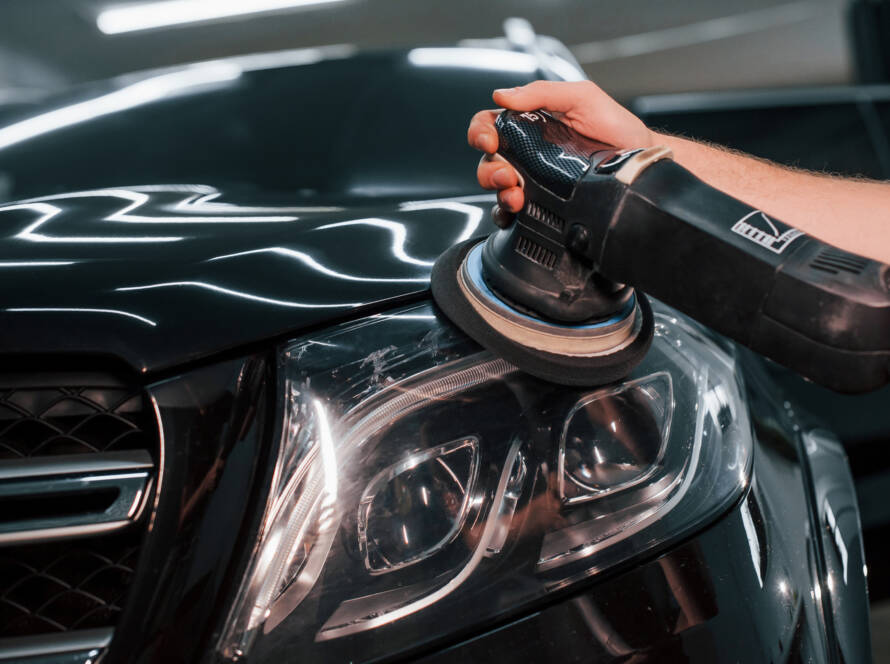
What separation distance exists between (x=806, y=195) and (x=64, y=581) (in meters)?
1.01

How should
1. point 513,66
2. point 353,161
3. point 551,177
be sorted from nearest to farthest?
point 551,177 < point 353,161 < point 513,66

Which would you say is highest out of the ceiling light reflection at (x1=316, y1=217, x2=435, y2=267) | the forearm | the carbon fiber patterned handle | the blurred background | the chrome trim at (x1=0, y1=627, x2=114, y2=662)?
the carbon fiber patterned handle

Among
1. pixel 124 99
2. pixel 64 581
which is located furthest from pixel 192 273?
pixel 124 99

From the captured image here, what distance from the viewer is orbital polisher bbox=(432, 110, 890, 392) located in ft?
1.96

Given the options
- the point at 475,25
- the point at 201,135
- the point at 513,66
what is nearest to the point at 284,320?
the point at 201,135

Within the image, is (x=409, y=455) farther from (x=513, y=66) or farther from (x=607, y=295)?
(x=513, y=66)

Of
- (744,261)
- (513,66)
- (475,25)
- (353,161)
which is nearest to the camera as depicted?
(744,261)

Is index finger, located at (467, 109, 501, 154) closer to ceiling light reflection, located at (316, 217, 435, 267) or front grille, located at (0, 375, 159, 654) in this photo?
ceiling light reflection, located at (316, 217, 435, 267)

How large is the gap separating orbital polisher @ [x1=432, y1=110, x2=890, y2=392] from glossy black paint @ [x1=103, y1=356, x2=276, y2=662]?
211 mm

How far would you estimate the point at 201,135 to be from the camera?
1.57m

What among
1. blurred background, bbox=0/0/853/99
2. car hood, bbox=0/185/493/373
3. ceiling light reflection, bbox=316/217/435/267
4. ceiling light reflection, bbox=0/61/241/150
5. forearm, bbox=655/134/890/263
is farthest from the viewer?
blurred background, bbox=0/0/853/99

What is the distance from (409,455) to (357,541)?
84 mm

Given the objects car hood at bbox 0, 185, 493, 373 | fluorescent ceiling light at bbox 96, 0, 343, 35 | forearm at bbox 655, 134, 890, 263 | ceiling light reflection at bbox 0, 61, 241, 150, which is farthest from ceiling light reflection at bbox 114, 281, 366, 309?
fluorescent ceiling light at bbox 96, 0, 343, 35

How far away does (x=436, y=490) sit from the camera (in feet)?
2.24
